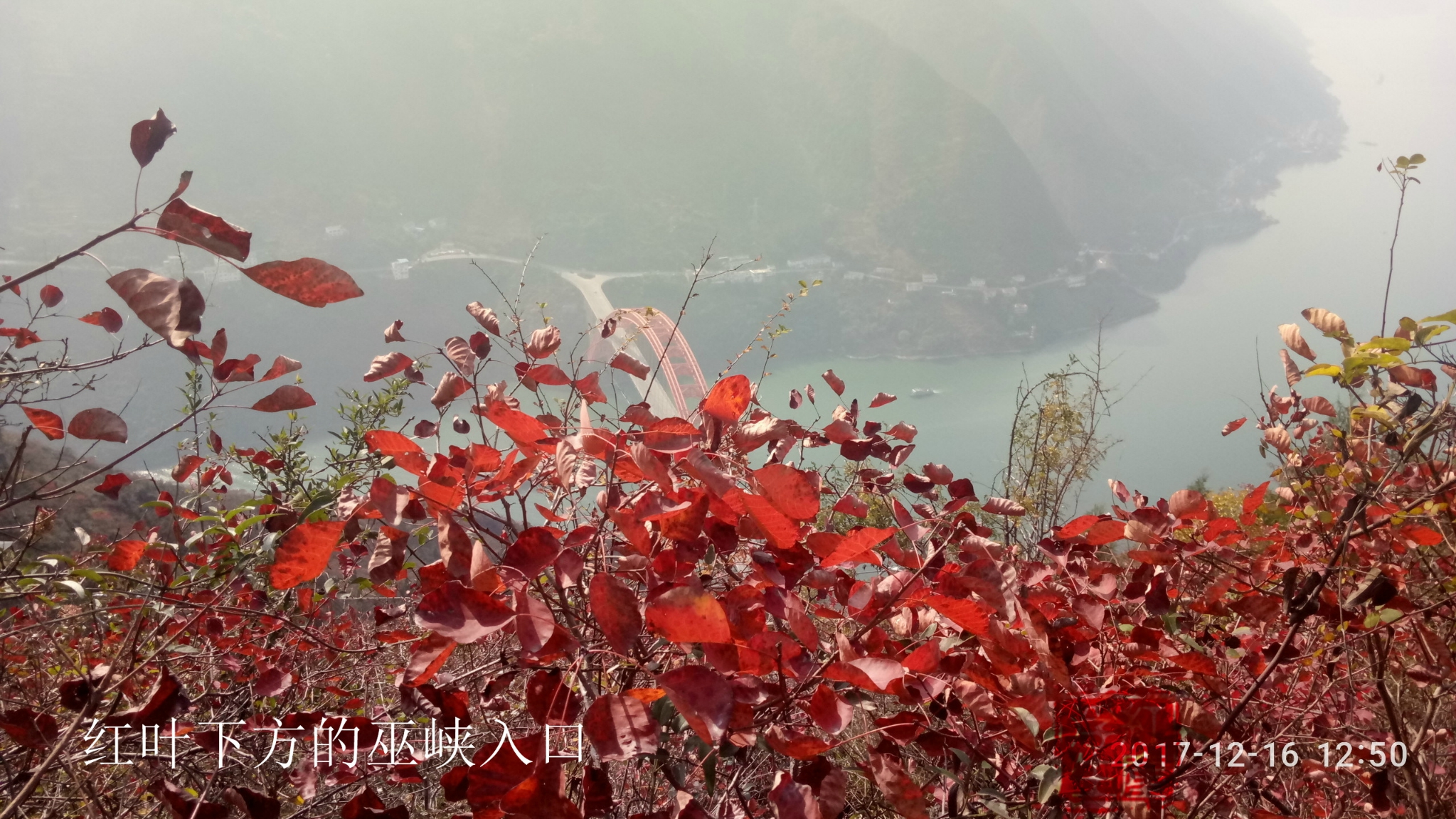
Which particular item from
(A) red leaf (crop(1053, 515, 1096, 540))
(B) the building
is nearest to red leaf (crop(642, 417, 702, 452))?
(A) red leaf (crop(1053, 515, 1096, 540))

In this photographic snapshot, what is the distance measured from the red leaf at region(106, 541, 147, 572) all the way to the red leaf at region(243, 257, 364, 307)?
651 millimetres

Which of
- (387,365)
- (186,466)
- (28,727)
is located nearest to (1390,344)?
(387,365)

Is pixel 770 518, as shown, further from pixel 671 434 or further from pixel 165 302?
pixel 165 302

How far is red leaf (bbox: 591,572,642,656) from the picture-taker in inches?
14.8

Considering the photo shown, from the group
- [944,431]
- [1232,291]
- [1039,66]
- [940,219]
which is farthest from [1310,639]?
[1039,66]

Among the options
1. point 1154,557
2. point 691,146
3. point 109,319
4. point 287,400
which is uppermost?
point 691,146

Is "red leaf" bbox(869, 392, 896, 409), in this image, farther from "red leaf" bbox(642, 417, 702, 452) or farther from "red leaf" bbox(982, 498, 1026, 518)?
"red leaf" bbox(642, 417, 702, 452)

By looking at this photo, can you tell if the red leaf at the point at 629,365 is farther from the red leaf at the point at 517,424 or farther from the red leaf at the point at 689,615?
the red leaf at the point at 689,615

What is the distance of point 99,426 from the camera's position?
605 millimetres

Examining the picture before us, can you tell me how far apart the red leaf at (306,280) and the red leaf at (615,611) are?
0.20 meters

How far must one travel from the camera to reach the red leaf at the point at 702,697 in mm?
344

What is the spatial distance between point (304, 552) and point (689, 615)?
10.3 inches

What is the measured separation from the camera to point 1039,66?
3152 centimetres

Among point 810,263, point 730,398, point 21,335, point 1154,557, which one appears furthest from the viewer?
point 810,263
